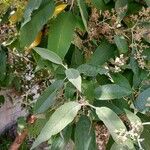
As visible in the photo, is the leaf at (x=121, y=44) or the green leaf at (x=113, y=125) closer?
the green leaf at (x=113, y=125)

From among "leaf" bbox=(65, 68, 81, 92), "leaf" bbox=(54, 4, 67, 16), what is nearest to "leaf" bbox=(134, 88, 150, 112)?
"leaf" bbox=(65, 68, 81, 92)

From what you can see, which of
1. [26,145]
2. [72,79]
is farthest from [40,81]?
[26,145]

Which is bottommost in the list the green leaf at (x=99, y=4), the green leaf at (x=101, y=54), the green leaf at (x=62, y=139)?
the green leaf at (x=62, y=139)

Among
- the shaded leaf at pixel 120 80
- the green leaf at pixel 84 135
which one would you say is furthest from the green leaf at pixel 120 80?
the green leaf at pixel 84 135

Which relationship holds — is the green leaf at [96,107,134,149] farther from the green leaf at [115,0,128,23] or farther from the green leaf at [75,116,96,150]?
the green leaf at [115,0,128,23]

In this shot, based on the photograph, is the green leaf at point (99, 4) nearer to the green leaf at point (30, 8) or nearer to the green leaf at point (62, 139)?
the green leaf at point (30, 8)

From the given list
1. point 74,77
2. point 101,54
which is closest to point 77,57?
point 101,54

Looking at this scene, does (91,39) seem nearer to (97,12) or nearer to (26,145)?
(97,12)

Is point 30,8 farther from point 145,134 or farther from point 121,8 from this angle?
point 145,134
